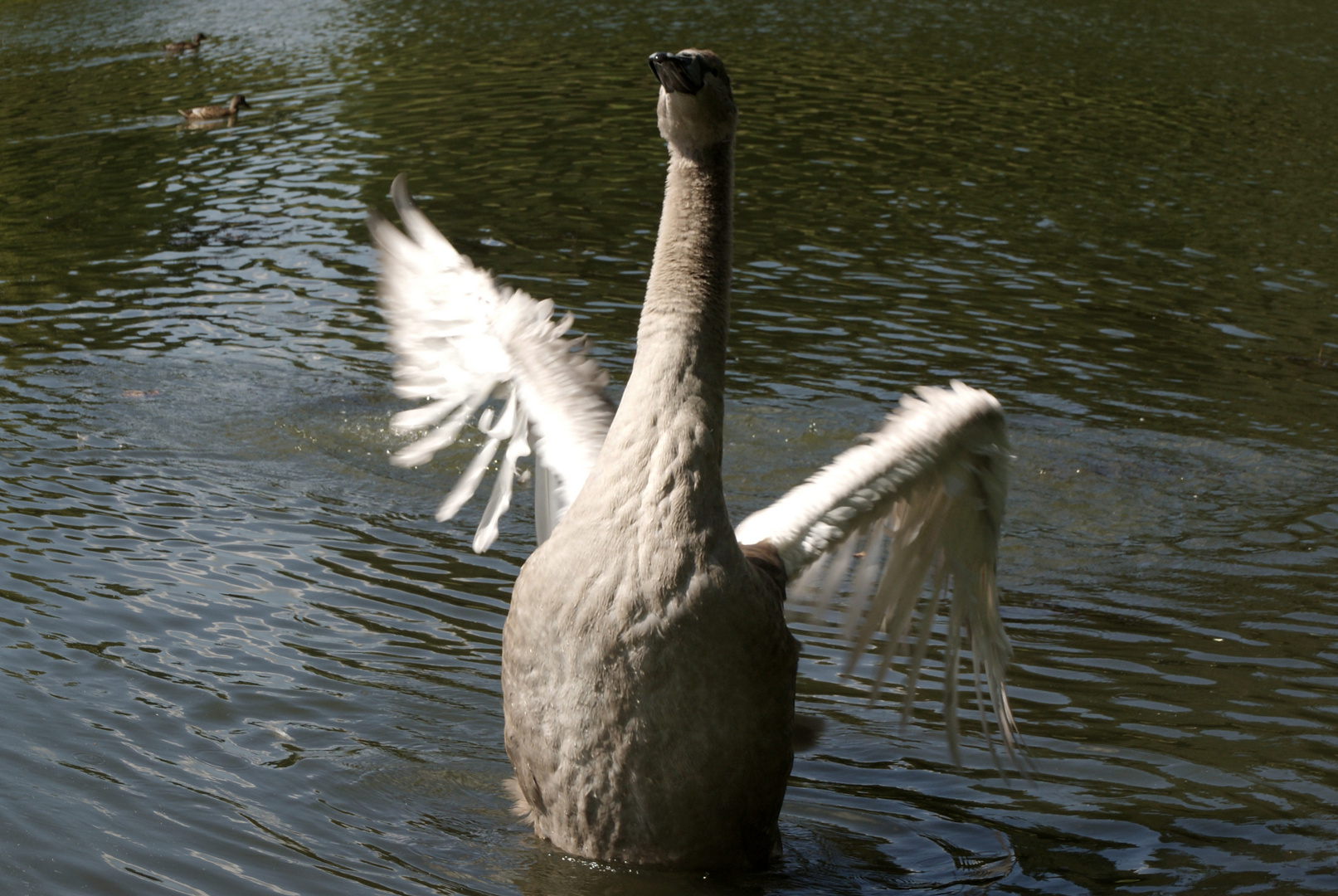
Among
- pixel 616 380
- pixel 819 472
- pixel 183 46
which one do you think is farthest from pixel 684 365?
pixel 183 46

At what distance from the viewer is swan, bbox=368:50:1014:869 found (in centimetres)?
458

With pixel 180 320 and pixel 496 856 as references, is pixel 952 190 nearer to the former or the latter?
pixel 180 320

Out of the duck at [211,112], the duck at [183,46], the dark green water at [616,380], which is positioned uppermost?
the duck at [183,46]

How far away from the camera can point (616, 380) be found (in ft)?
35.8

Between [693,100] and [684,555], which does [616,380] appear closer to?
[693,100]

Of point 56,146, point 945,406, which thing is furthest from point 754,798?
point 56,146

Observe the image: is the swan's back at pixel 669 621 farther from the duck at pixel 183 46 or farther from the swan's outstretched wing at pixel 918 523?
the duck at pixel 183 46

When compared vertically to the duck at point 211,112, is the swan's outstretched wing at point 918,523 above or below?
below

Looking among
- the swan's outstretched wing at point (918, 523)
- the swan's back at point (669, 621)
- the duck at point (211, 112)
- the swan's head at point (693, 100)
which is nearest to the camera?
the swan's back at point (669, 621)

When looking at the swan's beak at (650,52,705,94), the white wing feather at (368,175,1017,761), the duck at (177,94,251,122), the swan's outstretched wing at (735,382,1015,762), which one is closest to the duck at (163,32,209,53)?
the duck at (177,94,251,122)

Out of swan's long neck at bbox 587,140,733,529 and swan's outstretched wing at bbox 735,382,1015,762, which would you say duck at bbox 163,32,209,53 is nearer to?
swan's outstretched wing at bbox 735,382,1015,762

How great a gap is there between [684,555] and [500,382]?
1716mm

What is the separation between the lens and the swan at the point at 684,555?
4.58m

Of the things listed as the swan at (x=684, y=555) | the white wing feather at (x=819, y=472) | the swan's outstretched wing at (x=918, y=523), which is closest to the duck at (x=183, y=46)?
the white wing feather at (x=819, y=472)
